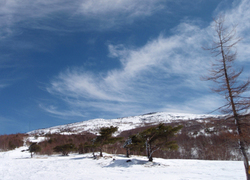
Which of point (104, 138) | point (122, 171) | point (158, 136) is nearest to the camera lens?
point (122, 171)

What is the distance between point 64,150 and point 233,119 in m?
21.6

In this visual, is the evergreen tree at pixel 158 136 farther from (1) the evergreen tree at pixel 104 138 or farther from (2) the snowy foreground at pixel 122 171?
(1) the evergreen tree at pixel 104 138

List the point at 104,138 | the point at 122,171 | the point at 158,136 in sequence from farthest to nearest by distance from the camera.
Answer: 1. the point at 104,138
2. the point at 158,136
3. the point at 122,171

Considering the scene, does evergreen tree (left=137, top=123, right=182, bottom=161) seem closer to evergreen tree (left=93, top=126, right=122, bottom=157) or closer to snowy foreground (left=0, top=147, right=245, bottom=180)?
snowy foreground (left=0, top=147, right=245, bottom=180)

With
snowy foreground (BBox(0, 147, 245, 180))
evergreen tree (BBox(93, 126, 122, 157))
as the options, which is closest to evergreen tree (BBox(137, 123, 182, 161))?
snowy foreground (BBox(0, 147, 245, 180))

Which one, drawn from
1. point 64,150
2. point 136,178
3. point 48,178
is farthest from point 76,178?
point 64,150

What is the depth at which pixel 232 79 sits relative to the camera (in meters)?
7.30

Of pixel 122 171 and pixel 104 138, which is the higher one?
pixel 104 138

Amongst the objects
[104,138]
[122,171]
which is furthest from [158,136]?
[104,138]

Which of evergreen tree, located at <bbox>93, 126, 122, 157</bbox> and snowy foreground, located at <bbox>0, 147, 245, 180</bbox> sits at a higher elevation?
evergreen tree, located at <bbox>93, 126, 122, 157</bbox>

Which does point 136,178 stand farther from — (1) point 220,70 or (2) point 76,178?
(1) point 220,70

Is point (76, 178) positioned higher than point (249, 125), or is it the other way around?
point (249, 125)

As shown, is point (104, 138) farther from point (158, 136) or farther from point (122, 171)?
point (122, 171)

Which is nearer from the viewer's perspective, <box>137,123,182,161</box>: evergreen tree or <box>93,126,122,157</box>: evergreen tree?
<box>137,123,182,161</box>: evergreen tree
